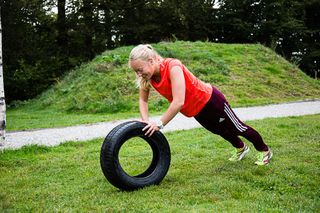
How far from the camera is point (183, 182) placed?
4898 mm

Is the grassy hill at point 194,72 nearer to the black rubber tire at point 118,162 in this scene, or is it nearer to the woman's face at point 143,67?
the black rubber tire at point 118,162

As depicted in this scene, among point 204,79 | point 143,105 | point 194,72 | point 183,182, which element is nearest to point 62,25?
point 194,72

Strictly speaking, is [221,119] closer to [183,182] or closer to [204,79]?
[183,182]

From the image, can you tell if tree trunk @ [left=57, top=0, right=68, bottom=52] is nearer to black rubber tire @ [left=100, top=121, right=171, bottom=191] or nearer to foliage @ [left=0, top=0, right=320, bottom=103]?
foliage @ [left=0, top=0, right=320, bottom=103]

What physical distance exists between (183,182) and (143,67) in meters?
1.51

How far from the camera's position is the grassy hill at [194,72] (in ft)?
48.1

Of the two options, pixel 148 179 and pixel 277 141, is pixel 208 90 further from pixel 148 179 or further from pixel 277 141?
pixel 277 141

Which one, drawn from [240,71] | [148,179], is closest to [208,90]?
[148,179]

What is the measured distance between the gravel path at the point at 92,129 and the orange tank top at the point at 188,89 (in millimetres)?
3700

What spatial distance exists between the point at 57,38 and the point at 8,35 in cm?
644

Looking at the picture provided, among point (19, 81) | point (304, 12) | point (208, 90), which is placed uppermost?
point (304, 12)

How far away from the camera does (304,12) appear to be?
36.9 m

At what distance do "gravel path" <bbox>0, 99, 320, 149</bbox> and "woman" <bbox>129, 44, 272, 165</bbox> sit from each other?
142 inches

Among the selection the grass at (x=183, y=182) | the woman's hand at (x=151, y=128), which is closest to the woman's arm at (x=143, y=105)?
the woman's hand at (x=151, y=128)
